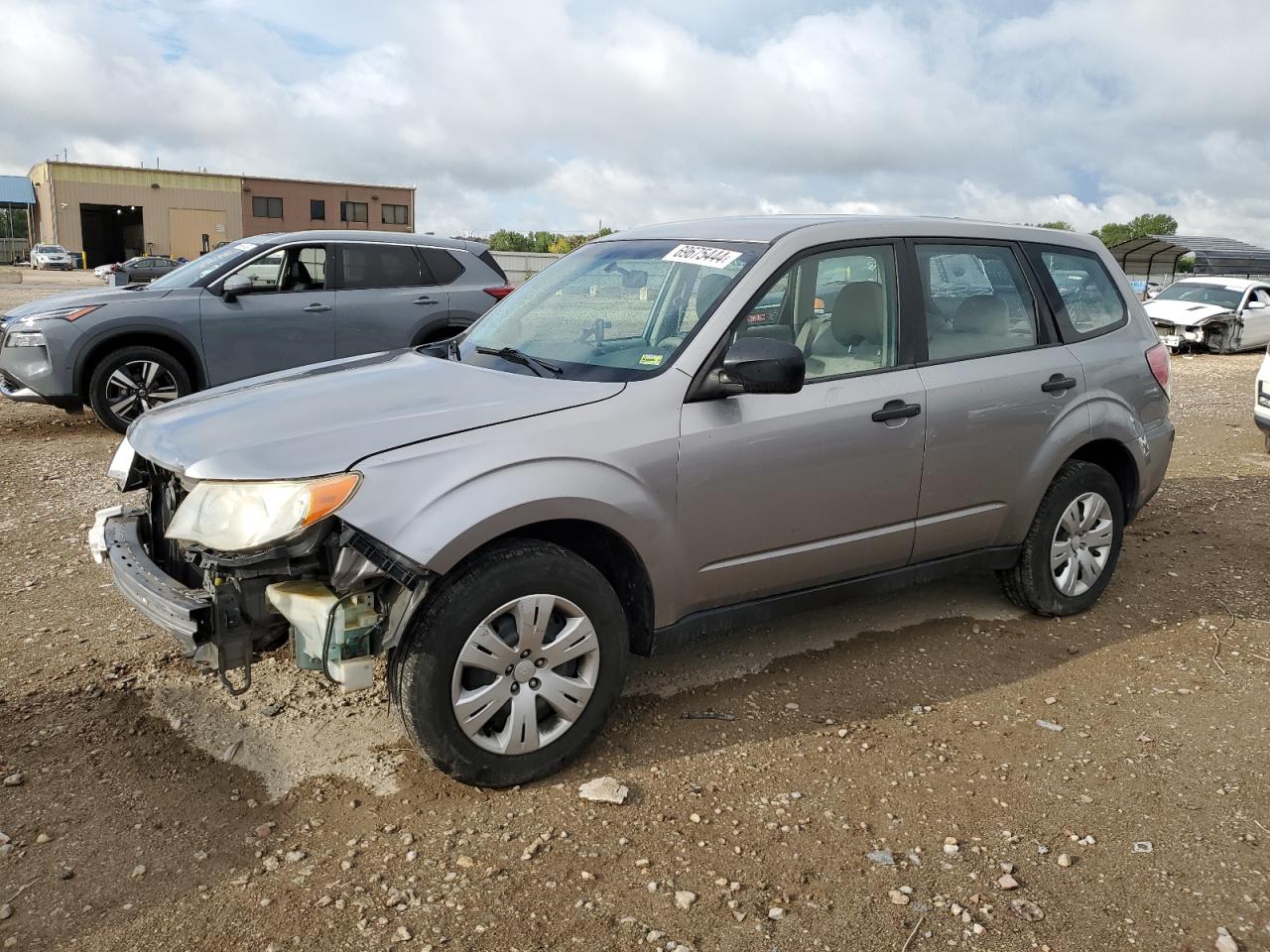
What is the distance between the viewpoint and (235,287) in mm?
8516

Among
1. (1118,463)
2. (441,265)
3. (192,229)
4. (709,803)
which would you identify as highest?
(192,229)

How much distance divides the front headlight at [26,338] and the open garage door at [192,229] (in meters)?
64.2

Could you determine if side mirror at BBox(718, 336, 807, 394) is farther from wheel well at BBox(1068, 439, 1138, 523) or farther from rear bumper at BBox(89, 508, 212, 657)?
wheel well at BBox(1068, 439, 1138, 523)

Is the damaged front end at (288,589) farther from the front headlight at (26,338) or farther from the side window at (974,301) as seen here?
the front headlight at (26,338)

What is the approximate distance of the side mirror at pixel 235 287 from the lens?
27.9 feet

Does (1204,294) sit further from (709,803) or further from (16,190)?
(16,190)

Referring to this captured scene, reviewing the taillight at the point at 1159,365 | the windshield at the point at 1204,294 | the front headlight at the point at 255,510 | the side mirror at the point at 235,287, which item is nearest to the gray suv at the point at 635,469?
the front headlight at the point at 255,510

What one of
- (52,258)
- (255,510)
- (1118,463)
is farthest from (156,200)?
(255,510)

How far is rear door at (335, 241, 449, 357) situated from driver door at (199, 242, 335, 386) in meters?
0.14

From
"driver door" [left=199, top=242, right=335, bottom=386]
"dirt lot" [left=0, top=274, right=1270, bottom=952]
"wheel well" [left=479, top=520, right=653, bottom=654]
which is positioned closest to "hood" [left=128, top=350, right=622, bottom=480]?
"wheel well" [left=479, top=520, right=653, bottom=654]

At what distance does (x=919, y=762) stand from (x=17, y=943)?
272 cm

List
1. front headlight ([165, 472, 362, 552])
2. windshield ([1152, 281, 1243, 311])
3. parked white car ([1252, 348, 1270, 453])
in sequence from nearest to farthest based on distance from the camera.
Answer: front headlight ([165, 472, 362, 552]) → parked white car ([1252, 348, 1270, 453]) → windshield ([1152, 281, 1243, 311])

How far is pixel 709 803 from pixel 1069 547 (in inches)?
97.9

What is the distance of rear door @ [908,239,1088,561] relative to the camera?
413 centimetres
